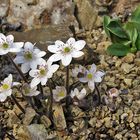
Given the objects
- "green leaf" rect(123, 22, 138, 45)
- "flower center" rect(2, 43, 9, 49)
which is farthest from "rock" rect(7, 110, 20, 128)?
"green leaf" rect(123, 22, 138, 45)

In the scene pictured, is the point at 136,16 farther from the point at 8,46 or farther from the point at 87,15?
the point at 8,46

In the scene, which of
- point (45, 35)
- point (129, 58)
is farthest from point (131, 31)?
point (45, 35)

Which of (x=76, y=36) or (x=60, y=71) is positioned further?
(x=76, y=36)

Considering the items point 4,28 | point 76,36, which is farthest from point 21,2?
point 76,36

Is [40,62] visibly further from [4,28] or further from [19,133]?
[4,28]

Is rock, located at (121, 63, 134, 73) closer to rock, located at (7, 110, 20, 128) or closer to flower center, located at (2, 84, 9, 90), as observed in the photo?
rock, located at (7, 110, 20, 128)

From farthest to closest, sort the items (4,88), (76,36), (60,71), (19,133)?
1. (76,36)
2. (60,71)
3. (19,133)
4. (4,88)
